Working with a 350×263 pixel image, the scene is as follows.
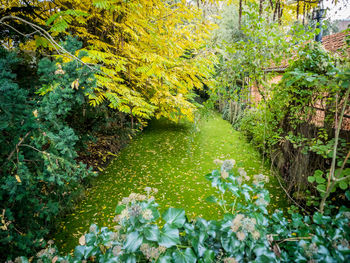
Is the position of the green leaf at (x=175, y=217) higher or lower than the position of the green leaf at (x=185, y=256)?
higher

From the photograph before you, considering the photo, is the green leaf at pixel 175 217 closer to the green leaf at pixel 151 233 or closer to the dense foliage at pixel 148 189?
the dense foliage at pixel 148 189

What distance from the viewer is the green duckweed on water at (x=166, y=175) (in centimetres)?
357

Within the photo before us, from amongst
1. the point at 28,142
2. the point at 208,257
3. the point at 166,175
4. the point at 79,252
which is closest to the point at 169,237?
the point at 208,257

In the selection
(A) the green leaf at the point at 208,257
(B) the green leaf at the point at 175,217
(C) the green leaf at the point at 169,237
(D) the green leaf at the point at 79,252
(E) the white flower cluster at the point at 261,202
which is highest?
(E) the white flower cluster at the point at 261,202

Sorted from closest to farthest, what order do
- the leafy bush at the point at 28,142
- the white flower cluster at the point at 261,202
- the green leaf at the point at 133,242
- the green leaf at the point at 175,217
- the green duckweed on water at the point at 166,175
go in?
1. the green leaf at the point at 133,242
2. the green leaf at the point at 175,217
3. the white flower cluster at the point at 261,202
4. the leafy bush at the point at 28,142
5. the green duckweed on water at the point at 166,175

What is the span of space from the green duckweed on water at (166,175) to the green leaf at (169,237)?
1010 mm

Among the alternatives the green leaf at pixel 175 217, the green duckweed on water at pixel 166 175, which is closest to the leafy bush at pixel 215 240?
the green leaf at pixel 175 217

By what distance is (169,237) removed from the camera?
987 millimetres

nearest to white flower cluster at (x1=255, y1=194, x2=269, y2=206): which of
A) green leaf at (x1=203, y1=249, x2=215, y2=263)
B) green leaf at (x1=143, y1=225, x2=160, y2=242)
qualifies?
green leaf at (x1=203, y1=249, x2=215, y2=263)

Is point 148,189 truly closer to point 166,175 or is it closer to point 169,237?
point 169,237

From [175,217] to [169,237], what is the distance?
15cm

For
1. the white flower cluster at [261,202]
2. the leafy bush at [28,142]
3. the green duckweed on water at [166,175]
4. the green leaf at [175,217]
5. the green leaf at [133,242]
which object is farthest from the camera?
the green duckweed on water at [166,175]

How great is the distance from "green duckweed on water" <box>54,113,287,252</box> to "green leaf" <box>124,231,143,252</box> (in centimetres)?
118

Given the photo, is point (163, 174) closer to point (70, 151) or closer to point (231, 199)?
point (231, 199)
